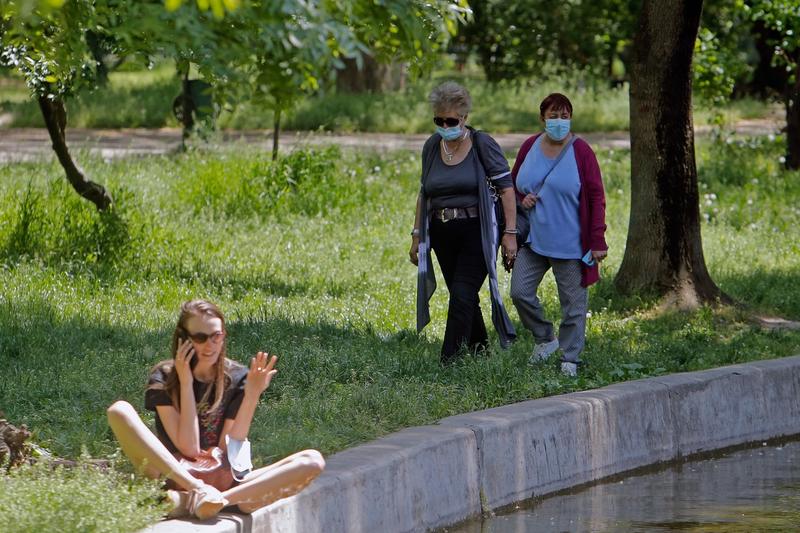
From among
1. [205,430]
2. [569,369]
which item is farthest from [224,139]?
[205,430]

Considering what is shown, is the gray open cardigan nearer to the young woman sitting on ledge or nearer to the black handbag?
the black handbag

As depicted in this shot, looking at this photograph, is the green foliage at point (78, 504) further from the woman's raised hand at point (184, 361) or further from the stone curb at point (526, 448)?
the woman's raised hand at point (184, 361)

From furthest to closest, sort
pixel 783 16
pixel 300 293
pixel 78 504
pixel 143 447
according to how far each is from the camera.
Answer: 1. pixel 783 16
2. pixel 300 293
3. pixel 143 447
4. pixel 78 504

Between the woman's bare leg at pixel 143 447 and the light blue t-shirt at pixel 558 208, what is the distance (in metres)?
3.55

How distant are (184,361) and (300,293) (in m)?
5.57

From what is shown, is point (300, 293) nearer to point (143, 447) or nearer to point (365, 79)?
point (143, 447)

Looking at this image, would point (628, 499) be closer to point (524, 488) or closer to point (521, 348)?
point (524, 488)

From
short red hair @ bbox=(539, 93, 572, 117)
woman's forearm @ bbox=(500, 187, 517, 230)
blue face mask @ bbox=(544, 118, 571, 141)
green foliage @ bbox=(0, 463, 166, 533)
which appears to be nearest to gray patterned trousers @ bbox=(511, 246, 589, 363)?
woman's forearm @ bbox=(500, 187, 517, 230)

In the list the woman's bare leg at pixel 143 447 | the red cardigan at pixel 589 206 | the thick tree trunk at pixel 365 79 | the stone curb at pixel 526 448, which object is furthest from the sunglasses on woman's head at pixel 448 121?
the thick tree trunk at pixel 365 79

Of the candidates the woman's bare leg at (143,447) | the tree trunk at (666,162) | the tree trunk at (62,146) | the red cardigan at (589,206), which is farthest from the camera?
the tree trunk at (62,146)

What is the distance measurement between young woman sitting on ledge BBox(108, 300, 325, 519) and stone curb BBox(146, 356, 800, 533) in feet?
0.35

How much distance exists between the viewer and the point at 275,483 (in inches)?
220

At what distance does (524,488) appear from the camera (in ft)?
23.7

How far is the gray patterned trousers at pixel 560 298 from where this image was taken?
8.55m
